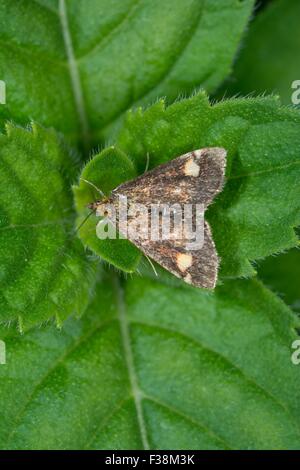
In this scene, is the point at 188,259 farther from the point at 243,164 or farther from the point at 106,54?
the point at 106,54

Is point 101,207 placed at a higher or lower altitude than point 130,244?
higher

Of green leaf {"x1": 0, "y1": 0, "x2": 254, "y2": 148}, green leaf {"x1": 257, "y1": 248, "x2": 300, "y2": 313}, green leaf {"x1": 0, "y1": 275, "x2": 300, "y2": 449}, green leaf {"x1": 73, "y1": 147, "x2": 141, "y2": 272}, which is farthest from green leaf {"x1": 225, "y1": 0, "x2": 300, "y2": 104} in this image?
green leaf {"x1": 0, "y1": 275, "x2": 300, "y2": 449}

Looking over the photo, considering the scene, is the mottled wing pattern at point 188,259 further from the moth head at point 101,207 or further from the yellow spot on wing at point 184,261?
the moth head at point 101,207

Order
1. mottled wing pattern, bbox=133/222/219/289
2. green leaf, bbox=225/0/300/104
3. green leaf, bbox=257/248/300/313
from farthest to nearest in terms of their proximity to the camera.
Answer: green leaf, bbox=225/0/300/104
green leaf, bbox=257/248/300/313
mottled wing pattern, bbox=133/222/219/289

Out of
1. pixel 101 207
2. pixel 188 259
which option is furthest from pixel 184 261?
pixel 101 207

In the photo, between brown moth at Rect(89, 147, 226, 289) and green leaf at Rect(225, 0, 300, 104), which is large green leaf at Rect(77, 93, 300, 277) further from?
green leaf at Rect(225, 0, 300, 104)

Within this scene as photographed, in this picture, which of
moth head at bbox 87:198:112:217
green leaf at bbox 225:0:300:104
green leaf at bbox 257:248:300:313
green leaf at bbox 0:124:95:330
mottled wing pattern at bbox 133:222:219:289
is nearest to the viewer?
green leaf at bbox 0:124:95:330

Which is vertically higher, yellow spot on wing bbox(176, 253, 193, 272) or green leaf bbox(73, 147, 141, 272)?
green leaf bbox(73, 147, 141, 272)

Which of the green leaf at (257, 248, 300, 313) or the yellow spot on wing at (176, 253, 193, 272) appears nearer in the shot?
the yellow spot on wing at (176, 253, 193, 272)
